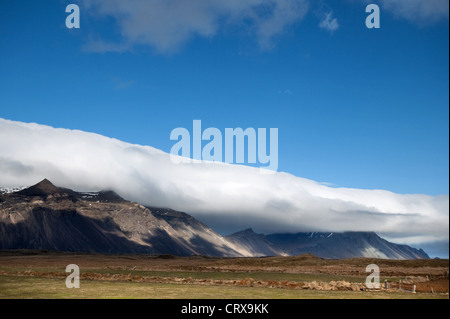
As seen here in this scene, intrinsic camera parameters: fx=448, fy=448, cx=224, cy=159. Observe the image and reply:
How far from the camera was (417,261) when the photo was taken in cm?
16488
